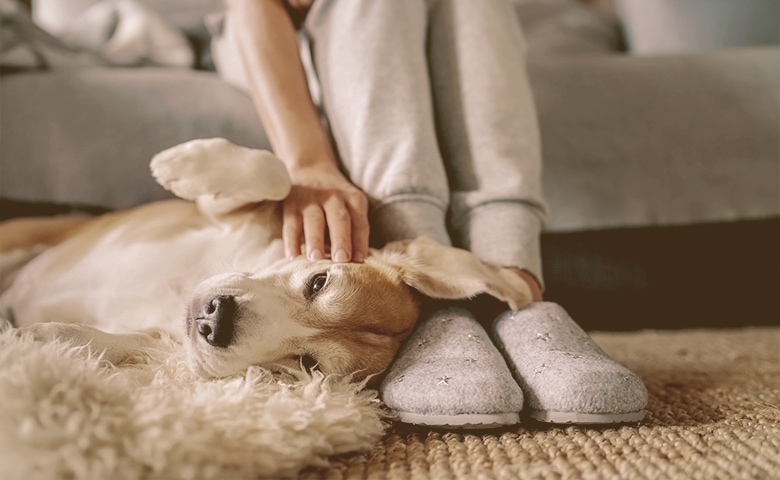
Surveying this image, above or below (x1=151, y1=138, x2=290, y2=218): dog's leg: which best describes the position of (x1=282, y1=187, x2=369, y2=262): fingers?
below

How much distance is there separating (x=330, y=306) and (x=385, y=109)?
474 millimetres

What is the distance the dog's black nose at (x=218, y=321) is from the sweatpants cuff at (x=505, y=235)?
1.68 ft

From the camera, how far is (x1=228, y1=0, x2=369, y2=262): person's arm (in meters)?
1.09

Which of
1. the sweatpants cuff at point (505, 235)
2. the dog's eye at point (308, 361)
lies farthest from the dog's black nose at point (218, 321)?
the sweatpants cuff at point (505, 235)

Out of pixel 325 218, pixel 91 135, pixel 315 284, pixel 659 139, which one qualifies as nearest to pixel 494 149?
pixel 325 218

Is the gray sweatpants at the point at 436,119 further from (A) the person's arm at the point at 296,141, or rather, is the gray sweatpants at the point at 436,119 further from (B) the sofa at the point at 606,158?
(B) the sofa at the point at 606,158

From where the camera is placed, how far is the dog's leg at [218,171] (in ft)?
3.50

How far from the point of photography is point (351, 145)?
1.26 meters

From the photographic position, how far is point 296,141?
49.2 inches

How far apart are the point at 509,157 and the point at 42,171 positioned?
119cm

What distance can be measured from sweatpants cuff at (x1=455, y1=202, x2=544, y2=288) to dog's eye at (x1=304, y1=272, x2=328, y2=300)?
342 millimetres

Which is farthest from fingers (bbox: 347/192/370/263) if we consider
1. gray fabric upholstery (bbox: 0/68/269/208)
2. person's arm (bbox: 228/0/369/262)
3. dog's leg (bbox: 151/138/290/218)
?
gray fabric upholstery (bbox: 0/68/269/208)

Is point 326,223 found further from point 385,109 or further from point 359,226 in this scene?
point 385,109

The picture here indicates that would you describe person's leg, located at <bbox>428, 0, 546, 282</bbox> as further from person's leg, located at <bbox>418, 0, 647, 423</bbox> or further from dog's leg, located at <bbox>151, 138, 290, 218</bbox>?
dog's leg, located at <bbox>151, 138, 290, 218</bbox>
